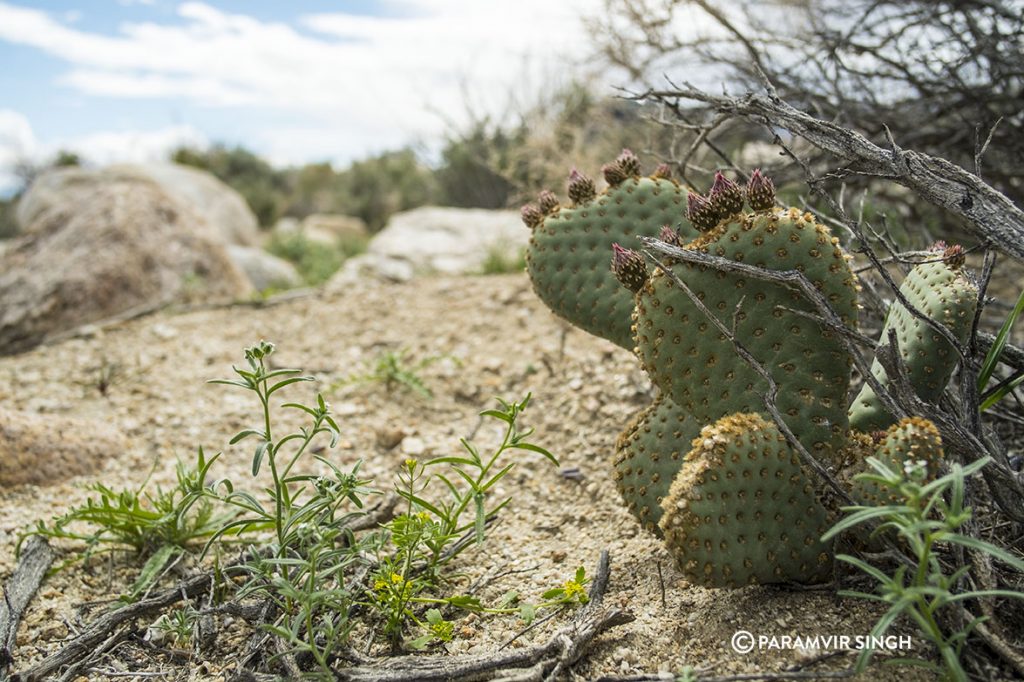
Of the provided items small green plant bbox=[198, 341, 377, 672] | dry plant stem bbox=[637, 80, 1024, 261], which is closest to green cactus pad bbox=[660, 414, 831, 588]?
dry plant stem bbox=[637, 80, 1024, 261]

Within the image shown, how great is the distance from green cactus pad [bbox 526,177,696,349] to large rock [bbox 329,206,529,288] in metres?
3.74

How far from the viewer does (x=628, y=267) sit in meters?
2.05

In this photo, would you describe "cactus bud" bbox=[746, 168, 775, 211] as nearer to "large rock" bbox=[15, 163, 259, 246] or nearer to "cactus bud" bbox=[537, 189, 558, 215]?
"cactus bud" bbox=[537, 189, 558, 215]

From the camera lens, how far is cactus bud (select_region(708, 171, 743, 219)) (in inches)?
76.8

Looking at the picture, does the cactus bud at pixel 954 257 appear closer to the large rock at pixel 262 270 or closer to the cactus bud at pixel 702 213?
the cactus bud at pixel 702 213

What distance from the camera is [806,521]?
188 cm

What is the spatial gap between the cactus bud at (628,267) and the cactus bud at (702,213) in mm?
167

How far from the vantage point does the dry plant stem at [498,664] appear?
6.18ft

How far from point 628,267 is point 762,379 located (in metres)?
0.41

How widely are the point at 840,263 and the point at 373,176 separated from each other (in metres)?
17.9

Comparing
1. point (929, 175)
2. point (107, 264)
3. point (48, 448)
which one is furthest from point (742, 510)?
point (107, 264)

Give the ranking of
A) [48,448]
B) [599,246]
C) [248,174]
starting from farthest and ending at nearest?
[248,174], [48,448], [599,246]

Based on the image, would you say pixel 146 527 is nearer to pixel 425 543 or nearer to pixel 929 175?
pixel 425 543

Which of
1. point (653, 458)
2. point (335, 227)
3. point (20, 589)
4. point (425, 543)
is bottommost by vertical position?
point (335, 227)
